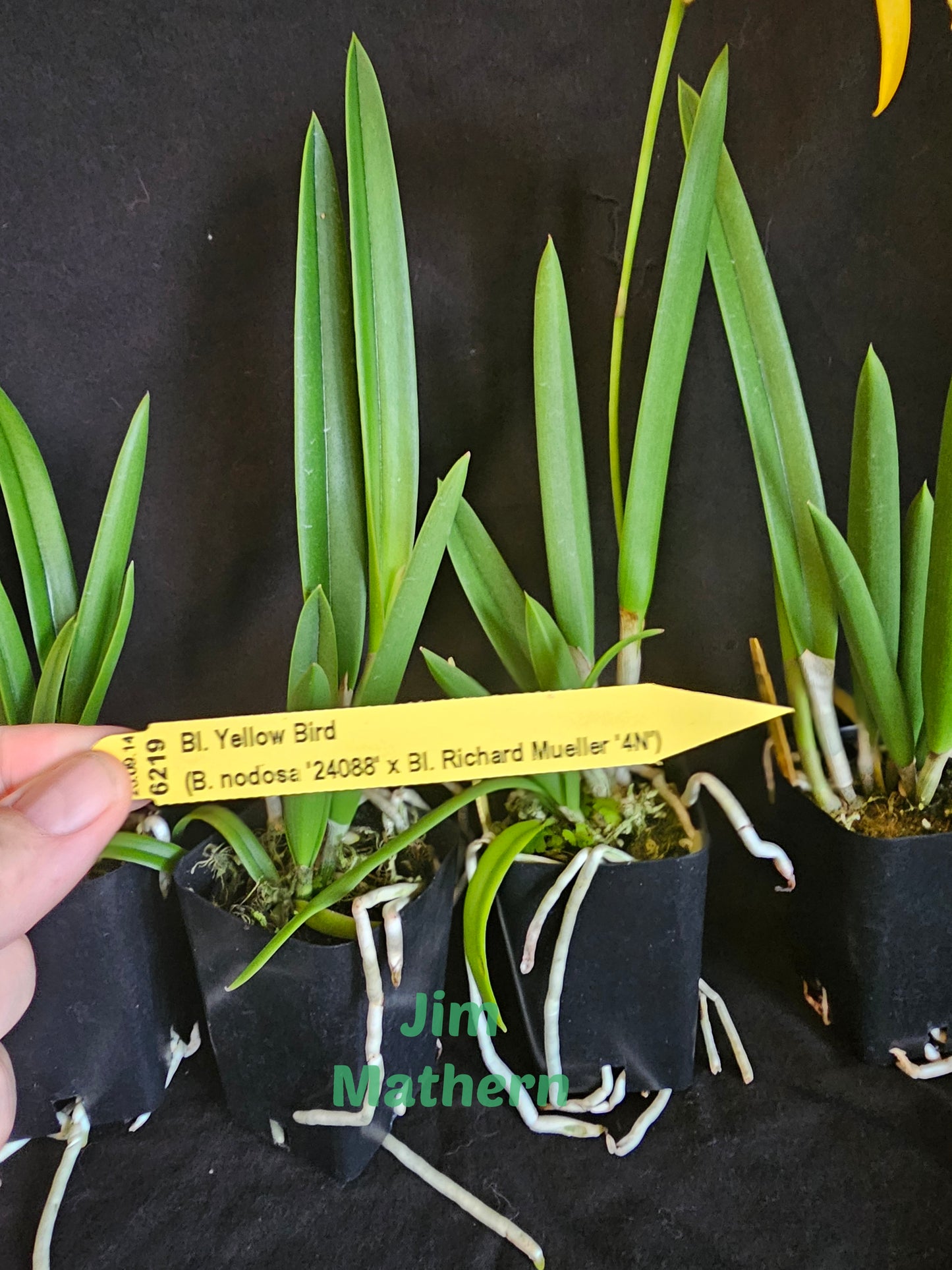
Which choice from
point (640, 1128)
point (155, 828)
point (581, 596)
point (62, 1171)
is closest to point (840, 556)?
point (581, 596)

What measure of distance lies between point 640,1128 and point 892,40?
0.76 m

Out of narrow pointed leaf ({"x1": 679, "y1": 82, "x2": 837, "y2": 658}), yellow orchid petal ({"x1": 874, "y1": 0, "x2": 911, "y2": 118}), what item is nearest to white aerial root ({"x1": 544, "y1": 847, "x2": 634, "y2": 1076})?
narrow pointed leaf ({"x1": 679, "y1": 82, "x2": 837, "y2": 658})

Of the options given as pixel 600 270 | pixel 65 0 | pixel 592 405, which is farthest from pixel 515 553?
pixel 65 0

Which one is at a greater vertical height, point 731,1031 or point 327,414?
point 327,414

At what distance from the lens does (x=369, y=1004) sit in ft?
1.68

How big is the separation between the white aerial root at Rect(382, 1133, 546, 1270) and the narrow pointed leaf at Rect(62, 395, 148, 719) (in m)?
0.38

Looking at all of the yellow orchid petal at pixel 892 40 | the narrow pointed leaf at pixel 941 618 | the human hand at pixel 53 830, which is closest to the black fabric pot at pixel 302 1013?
the human hand at pixel 53 830

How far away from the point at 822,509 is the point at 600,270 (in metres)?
0.29

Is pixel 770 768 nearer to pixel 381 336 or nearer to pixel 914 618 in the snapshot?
pixel 914 618

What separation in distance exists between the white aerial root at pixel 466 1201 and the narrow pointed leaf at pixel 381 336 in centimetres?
34

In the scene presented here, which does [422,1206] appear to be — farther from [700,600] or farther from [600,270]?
[600,270]

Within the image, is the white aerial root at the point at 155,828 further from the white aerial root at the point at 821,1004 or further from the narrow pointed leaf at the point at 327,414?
the white aerial root at the point at 821,1004

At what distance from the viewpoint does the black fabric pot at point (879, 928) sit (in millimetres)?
557

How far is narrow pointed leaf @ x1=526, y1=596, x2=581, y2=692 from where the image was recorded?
1.77 feet
